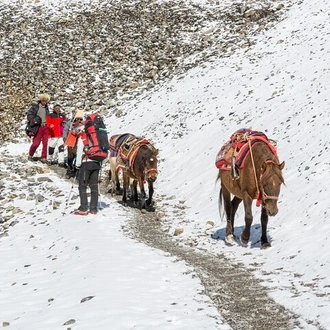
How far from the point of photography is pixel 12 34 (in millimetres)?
32438

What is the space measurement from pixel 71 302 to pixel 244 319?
2321 mm

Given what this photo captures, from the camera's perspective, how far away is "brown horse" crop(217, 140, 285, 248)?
30.2 feet

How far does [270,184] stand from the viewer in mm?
9203

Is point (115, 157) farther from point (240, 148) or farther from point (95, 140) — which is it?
point (240, 148)

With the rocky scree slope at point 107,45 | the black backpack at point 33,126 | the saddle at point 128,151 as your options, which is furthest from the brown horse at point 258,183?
the rocky scree slope at point 107,45

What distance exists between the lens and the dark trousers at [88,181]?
1282cm

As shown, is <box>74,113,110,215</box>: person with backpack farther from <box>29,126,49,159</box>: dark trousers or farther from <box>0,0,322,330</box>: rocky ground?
<box>0,0,322,330</box>: rocky ground

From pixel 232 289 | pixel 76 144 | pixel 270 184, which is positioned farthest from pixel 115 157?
pixel 232 289

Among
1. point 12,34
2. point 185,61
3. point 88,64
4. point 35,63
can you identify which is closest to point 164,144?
point 185,61

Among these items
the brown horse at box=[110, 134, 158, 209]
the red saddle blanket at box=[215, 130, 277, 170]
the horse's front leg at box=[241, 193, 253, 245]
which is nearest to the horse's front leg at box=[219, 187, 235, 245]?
the horse's front leg at box=[241, 193, 253, 245]

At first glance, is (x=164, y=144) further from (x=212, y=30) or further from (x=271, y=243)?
(x=212, y=30)

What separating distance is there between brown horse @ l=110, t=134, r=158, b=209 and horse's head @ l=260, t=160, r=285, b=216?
14.3 feet

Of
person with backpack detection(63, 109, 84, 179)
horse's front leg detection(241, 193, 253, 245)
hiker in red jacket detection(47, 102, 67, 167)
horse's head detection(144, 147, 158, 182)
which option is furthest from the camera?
hiker in red jacket detection(47, 102, 67, 167)

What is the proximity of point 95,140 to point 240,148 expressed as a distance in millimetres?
4032
